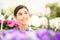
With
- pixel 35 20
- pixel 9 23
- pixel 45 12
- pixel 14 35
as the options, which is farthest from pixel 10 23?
pixel 45 12

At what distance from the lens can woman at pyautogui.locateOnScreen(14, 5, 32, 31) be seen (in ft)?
3.75

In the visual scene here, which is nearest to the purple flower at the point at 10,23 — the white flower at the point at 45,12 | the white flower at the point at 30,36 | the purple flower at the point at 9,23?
the purple flower at the point at 9,23

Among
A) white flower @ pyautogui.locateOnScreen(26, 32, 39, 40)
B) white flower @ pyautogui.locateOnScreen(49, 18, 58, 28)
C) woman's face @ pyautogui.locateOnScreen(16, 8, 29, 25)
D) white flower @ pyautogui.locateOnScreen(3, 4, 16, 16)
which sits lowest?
white flower @ pyautogui.locateOnScreen(26, 32, 39, 40)

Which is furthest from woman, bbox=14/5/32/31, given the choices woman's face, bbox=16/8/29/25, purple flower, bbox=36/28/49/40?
purple flower, bbox=36/28/49/40

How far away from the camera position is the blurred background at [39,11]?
1132 millimetres

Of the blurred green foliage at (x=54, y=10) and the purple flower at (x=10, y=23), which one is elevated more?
the blurred green foliage at (x=54, y=10)

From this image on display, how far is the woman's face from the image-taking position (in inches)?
44.9

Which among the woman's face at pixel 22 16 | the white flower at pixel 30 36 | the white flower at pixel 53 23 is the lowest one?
the white flower at pixel 30 36

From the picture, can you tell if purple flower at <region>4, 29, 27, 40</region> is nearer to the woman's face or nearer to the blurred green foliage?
the woman's face

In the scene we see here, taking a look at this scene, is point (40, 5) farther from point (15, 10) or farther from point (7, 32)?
point (7, 32)

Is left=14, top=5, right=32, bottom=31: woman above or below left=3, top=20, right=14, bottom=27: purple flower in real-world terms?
above

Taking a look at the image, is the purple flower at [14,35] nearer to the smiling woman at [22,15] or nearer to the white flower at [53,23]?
the smiling woman at [22,15]

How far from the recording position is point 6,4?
1.15 meters

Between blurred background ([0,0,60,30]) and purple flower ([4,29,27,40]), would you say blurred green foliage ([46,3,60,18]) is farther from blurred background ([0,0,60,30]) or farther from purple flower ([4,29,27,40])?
purple flower ([4,29,27,40])
